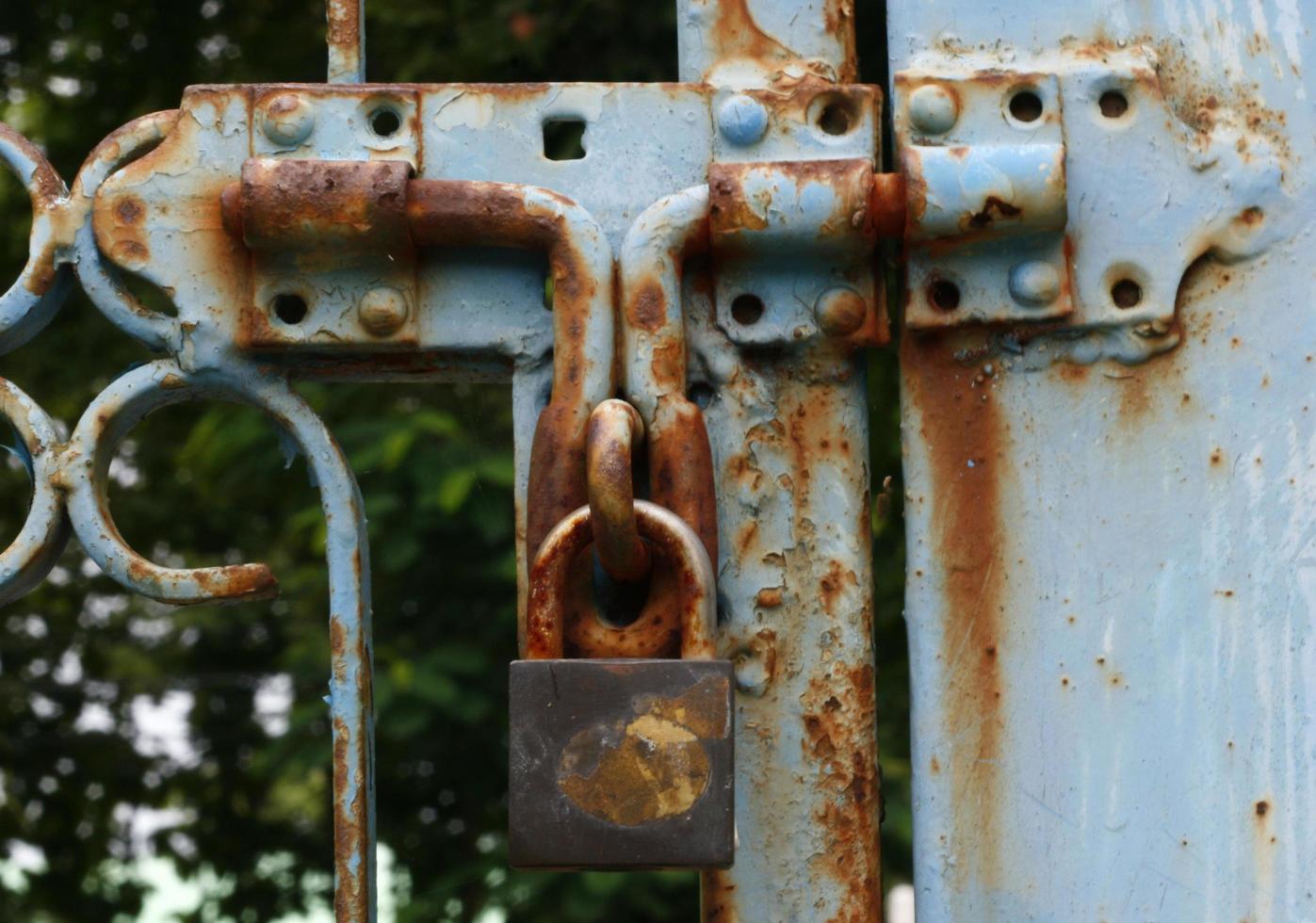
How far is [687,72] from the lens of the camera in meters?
0.90

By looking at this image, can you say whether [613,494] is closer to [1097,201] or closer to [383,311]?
[383,311]

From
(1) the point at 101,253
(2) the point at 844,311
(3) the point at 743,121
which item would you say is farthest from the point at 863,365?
(1) the point at 101,253

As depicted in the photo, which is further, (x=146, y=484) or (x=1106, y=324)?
(x=146, y=484)

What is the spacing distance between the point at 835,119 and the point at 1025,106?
3.8 inches

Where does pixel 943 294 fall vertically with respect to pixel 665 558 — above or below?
above

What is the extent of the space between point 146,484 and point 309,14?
125cm

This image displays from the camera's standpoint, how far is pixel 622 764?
770 millimetres

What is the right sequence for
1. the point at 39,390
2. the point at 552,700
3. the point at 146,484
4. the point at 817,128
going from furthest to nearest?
1. the point at 146,484
2. the point at 39,390
3. the point at 817,128
4. the point at 552,700

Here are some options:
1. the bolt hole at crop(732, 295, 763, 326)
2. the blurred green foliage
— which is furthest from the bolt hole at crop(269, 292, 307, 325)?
the blurred green foliage

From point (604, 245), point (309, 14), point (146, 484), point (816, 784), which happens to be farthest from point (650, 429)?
point (146, 484)

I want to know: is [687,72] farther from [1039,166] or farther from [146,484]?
[146,484]

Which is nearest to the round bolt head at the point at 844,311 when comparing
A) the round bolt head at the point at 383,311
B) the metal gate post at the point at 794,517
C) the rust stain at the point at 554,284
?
the metal gate post at the point at 794,517

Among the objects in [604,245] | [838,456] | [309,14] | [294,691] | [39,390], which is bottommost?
[294,691]

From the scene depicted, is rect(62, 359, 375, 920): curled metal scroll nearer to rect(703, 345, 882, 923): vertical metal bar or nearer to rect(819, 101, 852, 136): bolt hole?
rect(703, 345, 882, 923): vertical metal bar
